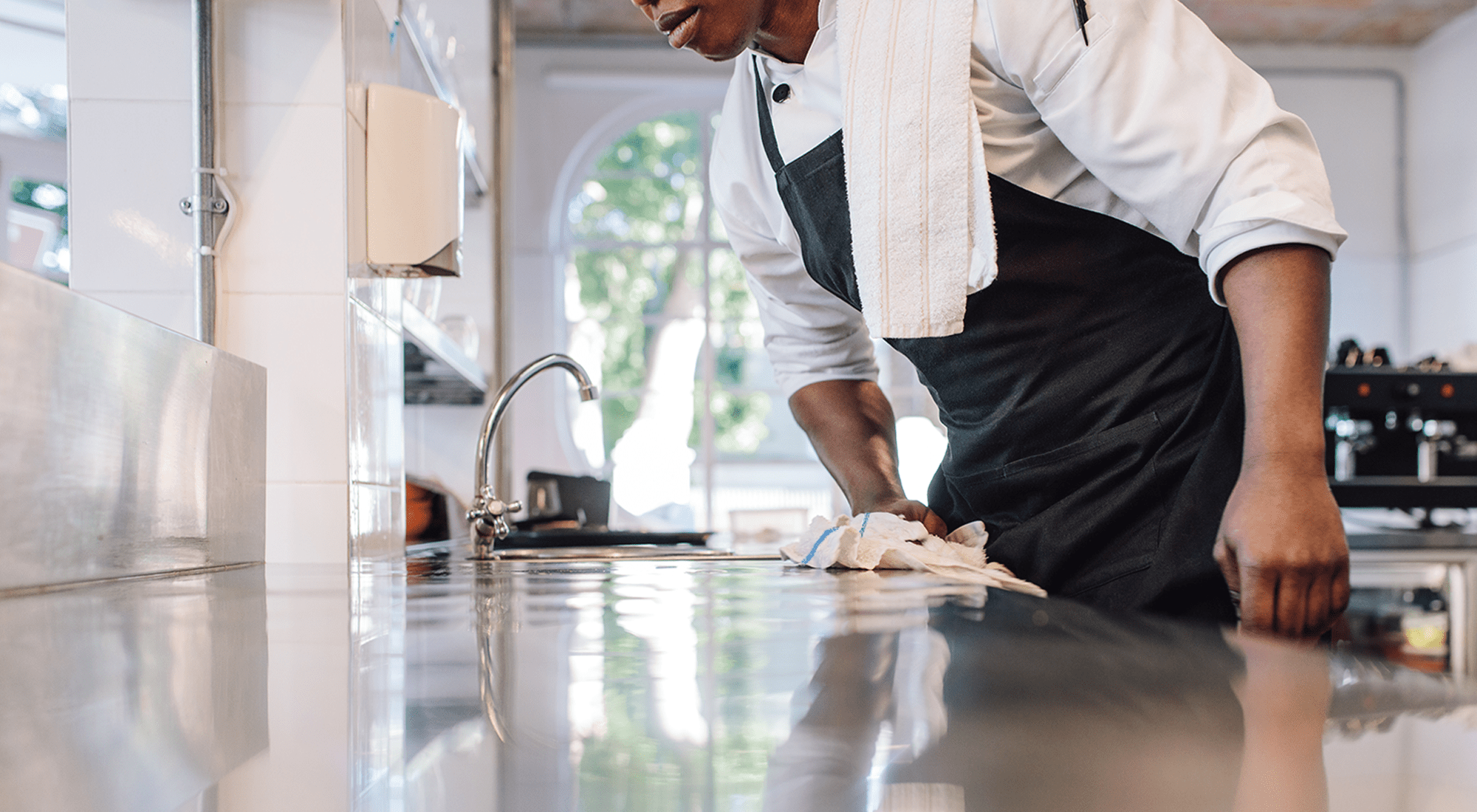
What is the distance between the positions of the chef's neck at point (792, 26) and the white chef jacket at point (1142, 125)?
0.03m

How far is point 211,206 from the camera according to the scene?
134 centimetres

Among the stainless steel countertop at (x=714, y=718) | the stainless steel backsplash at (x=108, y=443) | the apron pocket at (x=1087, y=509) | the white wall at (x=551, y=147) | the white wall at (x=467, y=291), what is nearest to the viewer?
the stainless steel countertop at (x=714, y=718)

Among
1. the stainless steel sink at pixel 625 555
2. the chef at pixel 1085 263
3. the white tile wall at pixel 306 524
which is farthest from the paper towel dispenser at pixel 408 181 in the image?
the chef at pixel 1085 263

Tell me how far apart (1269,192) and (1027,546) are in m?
0.37

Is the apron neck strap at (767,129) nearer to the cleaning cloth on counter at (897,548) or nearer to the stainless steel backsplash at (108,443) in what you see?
the cleaning cloth on counter at (897,548)

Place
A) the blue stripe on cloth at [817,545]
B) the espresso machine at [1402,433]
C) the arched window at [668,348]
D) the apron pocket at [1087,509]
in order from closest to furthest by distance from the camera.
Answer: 1. the apron pocket at [1087,509]
2. the blue stripe on cloth at [817,545]
3. the espresso machine at [1402,433]
4. the arched window at [668,348]

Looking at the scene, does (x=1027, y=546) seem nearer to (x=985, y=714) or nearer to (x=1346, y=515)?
(x=985, y=714)

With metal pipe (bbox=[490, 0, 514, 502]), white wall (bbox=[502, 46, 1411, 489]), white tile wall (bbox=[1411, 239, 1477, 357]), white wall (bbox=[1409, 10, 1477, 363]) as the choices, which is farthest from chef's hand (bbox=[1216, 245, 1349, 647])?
white wall (bbox=[1409, 10, 1477, 363])

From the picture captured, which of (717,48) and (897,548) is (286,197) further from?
(897,548)

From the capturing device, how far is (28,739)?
0.85 feet

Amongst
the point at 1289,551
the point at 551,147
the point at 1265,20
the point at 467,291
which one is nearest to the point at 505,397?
the point at 1289,551

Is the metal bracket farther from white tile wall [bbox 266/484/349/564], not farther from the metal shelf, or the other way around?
the metal shelf

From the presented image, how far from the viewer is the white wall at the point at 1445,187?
565 centimetres

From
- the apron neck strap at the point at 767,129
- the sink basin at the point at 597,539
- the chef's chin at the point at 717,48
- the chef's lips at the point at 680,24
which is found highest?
the chef's lips at the point at 680,24
